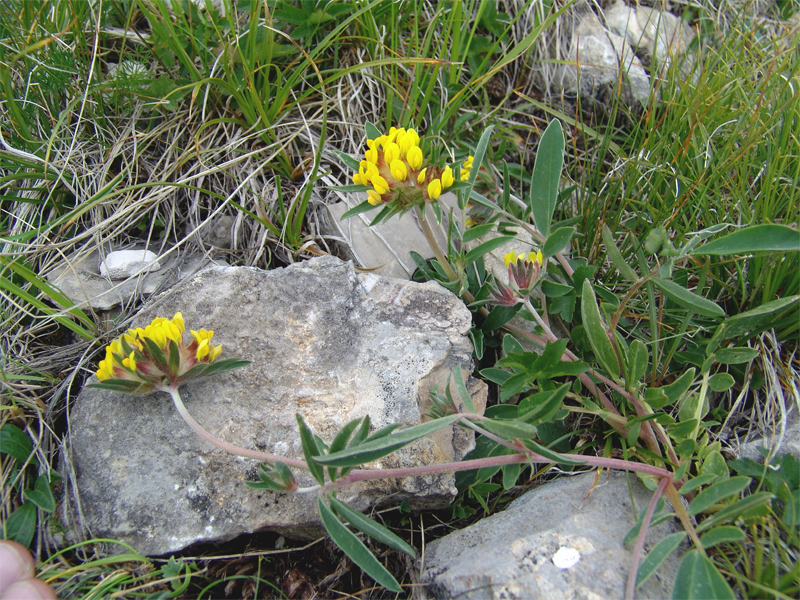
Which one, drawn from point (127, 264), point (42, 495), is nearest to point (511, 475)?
point (42, 495)

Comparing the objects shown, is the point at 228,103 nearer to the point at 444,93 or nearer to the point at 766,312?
the point at 444,93

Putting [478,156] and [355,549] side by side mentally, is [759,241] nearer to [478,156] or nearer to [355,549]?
[478,156]

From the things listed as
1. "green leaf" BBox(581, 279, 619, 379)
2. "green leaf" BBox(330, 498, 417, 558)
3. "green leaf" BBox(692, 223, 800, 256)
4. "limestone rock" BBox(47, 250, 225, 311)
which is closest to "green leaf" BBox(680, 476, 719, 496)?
"green leaf" BBox(581, 279, 619, 379)

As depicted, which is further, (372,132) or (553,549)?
(372,132)

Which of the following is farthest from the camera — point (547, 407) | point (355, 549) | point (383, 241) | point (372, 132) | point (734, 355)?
point (383, 241)

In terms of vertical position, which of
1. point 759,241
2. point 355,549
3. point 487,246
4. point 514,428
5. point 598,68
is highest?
point 598,68

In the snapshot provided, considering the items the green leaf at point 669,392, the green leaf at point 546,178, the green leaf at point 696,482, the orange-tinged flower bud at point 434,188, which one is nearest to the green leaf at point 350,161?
the orange-tinged flower bud at point 434,188
